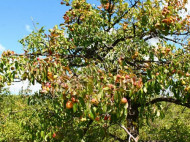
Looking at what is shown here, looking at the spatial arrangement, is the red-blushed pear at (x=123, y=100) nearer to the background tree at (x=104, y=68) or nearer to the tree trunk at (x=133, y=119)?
the background tree at (x=104, y=68)

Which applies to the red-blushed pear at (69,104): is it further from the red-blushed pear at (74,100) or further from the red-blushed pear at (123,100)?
the red-blushed pear at (123,100)

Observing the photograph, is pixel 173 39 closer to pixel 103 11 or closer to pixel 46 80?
pixel 103 11

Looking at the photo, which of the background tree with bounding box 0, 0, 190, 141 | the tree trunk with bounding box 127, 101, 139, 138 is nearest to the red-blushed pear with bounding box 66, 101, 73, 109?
the background tree with bounding box 0, 0, 190, 141

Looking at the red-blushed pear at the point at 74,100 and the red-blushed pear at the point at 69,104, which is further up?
the red-blushed pear at the point at 74,100

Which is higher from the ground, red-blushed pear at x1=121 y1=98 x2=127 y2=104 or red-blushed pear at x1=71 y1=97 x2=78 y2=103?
red-blushed pear at x1=71 y1=97 x2=78 y2=103

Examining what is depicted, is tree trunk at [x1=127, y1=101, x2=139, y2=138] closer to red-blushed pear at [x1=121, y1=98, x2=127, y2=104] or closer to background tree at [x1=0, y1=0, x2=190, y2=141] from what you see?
background tree at [x1=0, y1=0, x2=190, y2=141]

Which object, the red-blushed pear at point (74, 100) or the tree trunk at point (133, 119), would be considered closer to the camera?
the red-blushed pear at point (74, 100)

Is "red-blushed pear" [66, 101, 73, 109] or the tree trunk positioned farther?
the tree trunk

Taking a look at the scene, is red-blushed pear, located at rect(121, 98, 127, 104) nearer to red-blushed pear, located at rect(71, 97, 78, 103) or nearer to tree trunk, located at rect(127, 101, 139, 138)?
red-blushed pear, located at rect(71, 97, 78, 103)

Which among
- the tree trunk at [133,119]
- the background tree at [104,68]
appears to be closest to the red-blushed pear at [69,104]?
the background tree at [104,68]

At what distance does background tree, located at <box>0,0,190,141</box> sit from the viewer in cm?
304

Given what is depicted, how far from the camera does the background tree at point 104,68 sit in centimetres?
304

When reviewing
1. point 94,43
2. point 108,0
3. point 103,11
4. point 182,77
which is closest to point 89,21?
point 94,43

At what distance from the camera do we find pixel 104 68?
181 inches
